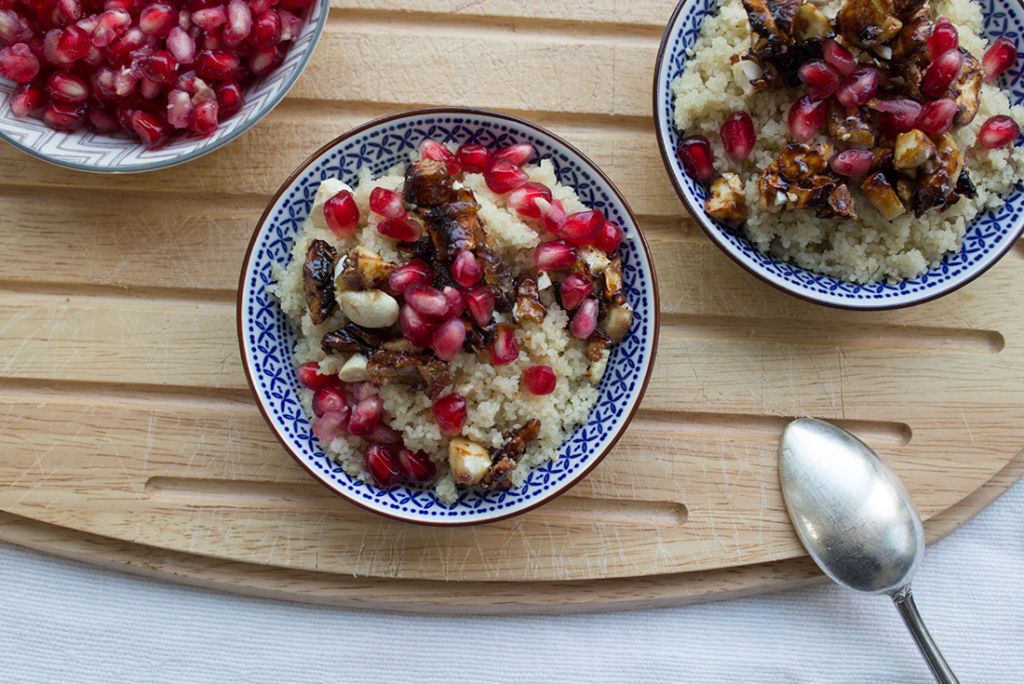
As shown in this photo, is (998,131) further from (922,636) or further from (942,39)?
(922,636)

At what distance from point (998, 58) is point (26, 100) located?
7.18 ft

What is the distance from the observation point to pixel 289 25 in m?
1.68

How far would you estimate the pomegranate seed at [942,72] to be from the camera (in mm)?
1556

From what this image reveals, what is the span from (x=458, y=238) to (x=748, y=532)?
1.02 metres

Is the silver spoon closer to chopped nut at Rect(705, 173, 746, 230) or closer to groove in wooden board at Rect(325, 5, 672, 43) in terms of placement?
chopped nut at Rect(705, 173, 746, 230)

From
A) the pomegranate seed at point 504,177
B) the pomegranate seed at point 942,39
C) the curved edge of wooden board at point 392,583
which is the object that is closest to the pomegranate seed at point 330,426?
the curved edge of wooden board at point 392,583

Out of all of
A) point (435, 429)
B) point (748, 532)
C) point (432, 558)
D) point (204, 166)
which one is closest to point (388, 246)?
point (435, 429)

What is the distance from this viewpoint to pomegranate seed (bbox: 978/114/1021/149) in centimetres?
165

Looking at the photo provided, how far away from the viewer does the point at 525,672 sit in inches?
75.7

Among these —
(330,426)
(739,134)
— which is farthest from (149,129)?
(739,134)

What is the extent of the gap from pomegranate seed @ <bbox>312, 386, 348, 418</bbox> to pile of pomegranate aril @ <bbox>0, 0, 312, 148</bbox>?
0.66 meters

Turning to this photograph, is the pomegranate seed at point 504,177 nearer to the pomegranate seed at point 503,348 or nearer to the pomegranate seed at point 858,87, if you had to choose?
the pomegranate seed at point 503,348

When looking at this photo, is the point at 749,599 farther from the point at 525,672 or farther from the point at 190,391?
the point at 190,391

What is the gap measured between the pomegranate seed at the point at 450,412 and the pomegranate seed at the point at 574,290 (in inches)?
11.7
